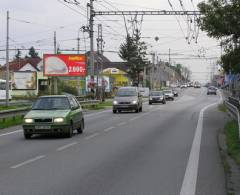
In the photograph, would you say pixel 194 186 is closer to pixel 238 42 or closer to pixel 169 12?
pixel 238 42

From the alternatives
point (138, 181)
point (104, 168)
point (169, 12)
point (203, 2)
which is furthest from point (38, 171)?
point (169, 12)

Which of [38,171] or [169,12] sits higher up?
[169,12]

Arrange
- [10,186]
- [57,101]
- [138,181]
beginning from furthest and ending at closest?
[57,101] → [138,181] → [10,186]

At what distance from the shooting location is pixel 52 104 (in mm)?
20688

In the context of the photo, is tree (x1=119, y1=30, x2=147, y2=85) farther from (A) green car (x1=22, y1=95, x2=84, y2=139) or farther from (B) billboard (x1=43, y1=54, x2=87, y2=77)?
(A) green car (x1=22, y1=95, x2=84, y2=139)

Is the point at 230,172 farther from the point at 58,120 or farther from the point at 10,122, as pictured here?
the point at 10,122

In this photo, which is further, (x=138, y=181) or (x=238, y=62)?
(x=238, y=62)

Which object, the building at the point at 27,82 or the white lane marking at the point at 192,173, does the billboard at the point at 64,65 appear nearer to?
the building at the point at 27,82

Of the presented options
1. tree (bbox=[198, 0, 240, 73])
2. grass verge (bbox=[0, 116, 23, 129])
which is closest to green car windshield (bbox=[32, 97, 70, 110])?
grass verge (bbox=[0, 116, 23, 129])

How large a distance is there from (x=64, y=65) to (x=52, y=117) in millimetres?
44136

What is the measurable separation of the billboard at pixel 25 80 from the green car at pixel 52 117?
5540cm

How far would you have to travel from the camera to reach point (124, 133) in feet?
71.8

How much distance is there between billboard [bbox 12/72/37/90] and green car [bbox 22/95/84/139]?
182ft

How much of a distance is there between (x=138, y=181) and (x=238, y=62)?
69.2ft
